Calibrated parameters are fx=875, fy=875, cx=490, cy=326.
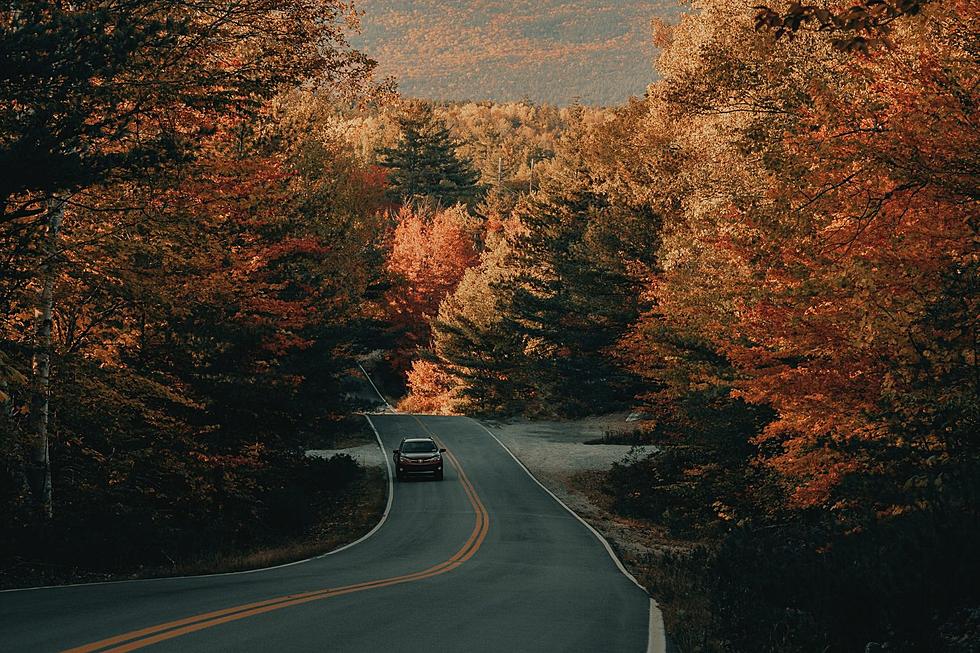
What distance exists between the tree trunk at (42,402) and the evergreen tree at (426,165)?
69037 millimetres

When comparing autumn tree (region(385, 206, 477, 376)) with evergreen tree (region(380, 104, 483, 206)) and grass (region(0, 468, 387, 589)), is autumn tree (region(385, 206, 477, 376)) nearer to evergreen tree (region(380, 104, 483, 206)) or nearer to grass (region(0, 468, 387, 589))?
evergreen tree (region(380, 104, 483, 206))

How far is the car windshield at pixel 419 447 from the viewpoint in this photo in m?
34.4

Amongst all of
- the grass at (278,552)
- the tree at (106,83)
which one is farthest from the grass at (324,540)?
the tree at (106,83)

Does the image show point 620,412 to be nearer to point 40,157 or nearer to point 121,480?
point 121,480

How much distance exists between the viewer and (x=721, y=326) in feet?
61.5

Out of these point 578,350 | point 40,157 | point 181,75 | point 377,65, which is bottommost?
point 578,350

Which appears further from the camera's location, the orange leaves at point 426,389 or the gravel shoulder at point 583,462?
the orange leaves at point 426,389

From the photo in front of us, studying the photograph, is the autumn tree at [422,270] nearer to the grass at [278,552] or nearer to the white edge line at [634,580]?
the white edge line at [634,580]

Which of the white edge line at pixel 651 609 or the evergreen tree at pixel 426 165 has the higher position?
the evergreen tree at pixel 426 165

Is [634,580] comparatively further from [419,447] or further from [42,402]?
[419,447]

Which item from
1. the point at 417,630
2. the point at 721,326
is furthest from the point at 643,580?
the point at 417,630

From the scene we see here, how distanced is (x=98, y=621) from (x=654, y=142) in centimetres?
2876

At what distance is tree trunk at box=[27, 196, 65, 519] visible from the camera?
1482 centimetres

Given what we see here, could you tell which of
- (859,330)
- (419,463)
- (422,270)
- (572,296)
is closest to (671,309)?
(859,330)
